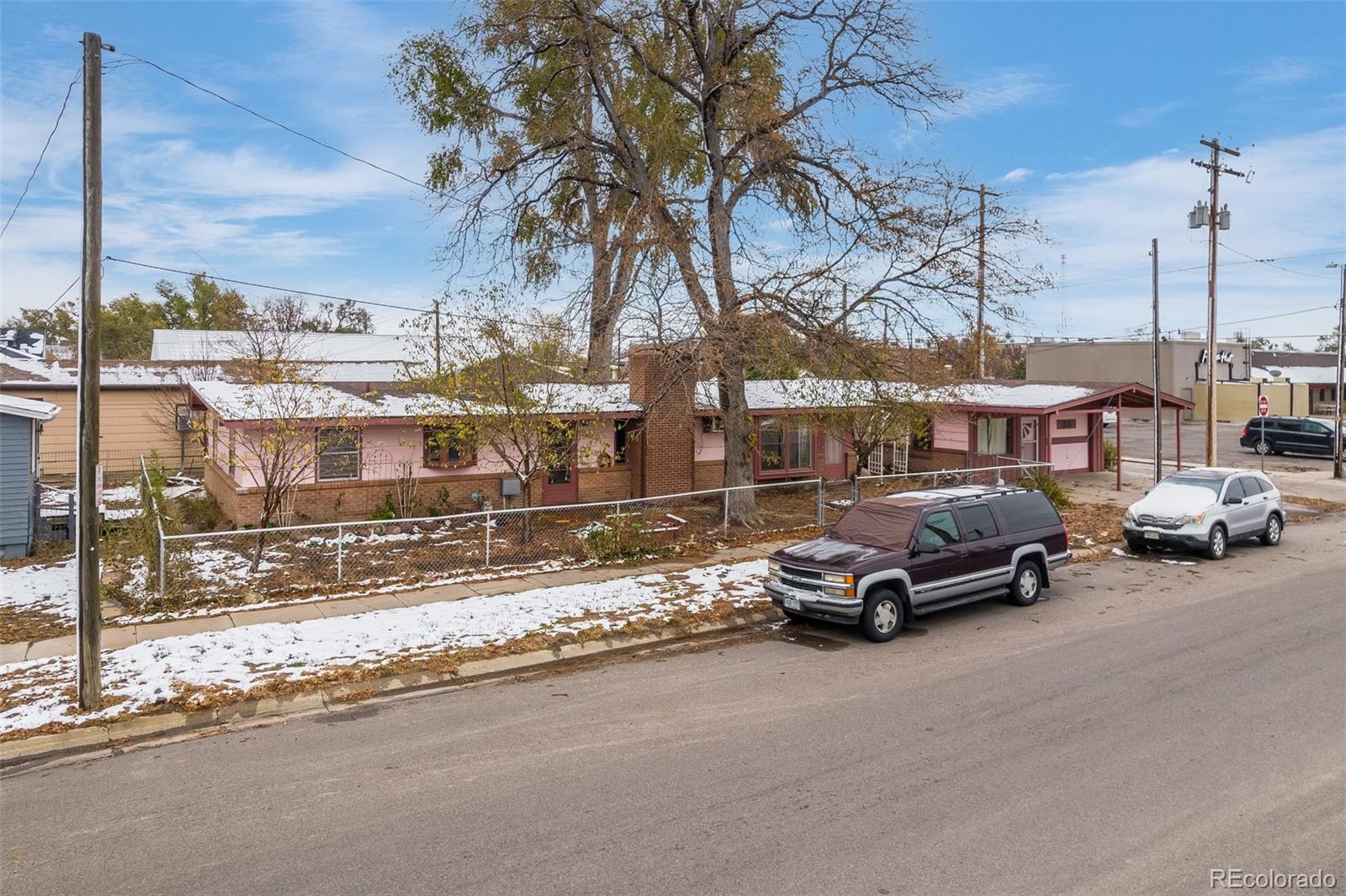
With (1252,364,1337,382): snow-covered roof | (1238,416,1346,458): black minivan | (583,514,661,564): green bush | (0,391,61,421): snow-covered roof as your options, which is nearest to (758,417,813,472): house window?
(583,514,661,564): green bush

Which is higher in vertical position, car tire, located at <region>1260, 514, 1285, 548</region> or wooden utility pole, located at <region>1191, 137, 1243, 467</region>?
wooden utility pole, located at <region>1191, 137, 1243, 467</region>

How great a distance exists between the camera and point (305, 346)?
131 ft

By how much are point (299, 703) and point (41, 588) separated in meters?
7.93

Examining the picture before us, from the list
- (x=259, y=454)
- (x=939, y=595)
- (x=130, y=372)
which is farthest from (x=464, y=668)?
(x=130, y=372)

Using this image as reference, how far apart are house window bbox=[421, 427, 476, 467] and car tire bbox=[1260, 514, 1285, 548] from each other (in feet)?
56.5

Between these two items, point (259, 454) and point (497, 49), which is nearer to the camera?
point (259, 454)

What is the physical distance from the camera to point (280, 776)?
710 cm

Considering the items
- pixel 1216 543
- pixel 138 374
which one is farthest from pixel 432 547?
pixel 138 374

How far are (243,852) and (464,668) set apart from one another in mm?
4270

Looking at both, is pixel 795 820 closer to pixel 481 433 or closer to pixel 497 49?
pixel 481 433

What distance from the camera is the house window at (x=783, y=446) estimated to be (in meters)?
25.0

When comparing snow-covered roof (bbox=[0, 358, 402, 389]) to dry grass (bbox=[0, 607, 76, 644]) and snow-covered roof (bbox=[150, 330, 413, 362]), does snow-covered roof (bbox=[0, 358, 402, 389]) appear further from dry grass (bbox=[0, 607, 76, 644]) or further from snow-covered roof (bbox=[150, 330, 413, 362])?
dry grass (bbox=[0, 607, 76, 644])

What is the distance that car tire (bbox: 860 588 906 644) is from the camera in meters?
11.0

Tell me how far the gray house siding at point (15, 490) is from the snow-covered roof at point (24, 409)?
24 centimetres
